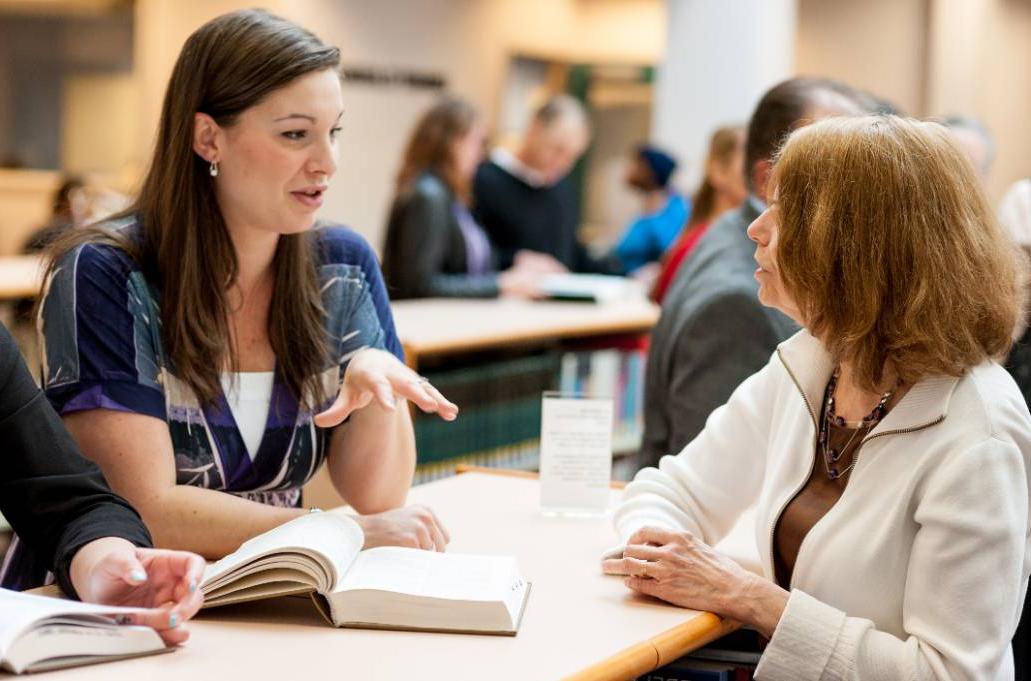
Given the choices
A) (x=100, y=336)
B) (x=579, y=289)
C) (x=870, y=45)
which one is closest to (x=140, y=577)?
(x=100, y=336)

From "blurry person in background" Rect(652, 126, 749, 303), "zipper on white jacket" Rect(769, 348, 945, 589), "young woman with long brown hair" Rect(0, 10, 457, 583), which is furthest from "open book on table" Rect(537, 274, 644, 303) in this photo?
"zipper on white jacket" Rect(769, 348, 945, 589)

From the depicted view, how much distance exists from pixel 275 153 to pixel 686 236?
108 inches

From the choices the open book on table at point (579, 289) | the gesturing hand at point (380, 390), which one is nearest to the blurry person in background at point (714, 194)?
the open book on table at point (579, 289)

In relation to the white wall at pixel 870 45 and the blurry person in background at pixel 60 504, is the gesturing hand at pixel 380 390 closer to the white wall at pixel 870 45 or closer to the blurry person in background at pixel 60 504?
the blurry person in background at pixel 60 504

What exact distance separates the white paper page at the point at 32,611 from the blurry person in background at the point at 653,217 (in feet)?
20.5

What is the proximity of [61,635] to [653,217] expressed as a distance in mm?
6520

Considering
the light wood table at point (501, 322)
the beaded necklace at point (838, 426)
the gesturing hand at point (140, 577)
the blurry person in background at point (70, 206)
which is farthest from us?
the blurry person in background at point (70, 206)

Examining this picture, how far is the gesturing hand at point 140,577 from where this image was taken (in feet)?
5.49

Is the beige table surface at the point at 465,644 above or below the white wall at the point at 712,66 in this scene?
below

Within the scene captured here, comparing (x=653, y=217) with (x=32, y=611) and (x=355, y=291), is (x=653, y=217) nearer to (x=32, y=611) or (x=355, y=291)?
(x=355, y=291)

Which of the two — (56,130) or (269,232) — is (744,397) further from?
(56,130)

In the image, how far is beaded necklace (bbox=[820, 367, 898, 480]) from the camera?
195 cm

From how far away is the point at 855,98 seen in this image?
2.98 metres

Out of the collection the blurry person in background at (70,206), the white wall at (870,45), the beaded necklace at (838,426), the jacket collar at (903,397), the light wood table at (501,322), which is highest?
the white wall at (870,45)
